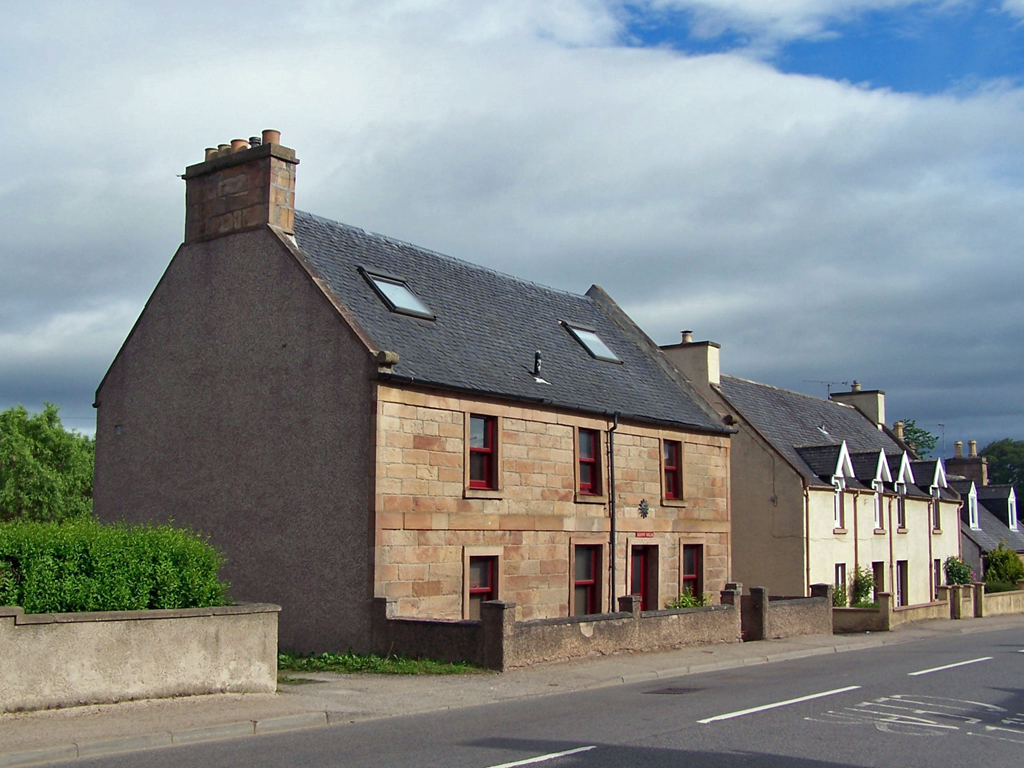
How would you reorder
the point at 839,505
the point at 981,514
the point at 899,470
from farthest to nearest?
1. the point at 981,514
2. the point at 899,470
3. the point at 839,505

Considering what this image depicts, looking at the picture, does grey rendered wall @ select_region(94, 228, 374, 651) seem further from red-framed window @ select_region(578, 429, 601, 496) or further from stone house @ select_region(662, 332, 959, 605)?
stone house @ select_region(662, 332, 959, 605)

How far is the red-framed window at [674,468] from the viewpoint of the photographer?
26.9 meters

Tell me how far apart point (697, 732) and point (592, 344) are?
17400 mm

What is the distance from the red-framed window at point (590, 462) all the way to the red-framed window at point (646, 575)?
2331 mm

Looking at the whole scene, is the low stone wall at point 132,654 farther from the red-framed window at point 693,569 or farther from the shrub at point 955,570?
the shrub at point 955,570

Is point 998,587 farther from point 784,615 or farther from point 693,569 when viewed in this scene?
point 784,615

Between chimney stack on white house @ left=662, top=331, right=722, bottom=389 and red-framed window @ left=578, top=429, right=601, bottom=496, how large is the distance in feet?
35.6

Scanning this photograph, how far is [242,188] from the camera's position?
22031mm

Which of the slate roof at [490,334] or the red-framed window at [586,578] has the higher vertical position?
the slate roof at [490,334]

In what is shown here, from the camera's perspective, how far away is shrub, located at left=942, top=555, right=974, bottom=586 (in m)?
44.2

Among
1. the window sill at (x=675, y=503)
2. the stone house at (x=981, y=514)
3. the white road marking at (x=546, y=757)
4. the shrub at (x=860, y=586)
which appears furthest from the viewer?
the stone house at (x=981, y=514)

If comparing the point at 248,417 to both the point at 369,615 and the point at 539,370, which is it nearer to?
the point at 369,615

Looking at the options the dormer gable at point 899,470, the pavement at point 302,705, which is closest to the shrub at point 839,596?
the dormer gable at point 899,470

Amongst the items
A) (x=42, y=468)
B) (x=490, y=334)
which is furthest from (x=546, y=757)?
(x=42, y=468)
